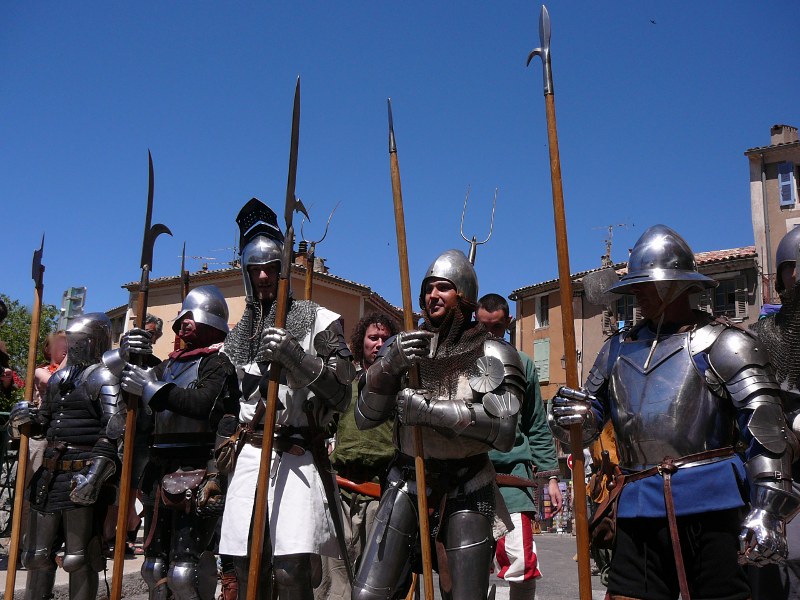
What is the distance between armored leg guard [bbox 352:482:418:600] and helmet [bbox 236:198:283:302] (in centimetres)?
163

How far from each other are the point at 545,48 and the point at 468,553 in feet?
7.64

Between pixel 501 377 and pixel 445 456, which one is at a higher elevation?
pixel 501 377

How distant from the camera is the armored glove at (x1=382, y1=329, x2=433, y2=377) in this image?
392cm

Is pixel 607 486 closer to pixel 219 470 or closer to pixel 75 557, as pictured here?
pixel 219 470

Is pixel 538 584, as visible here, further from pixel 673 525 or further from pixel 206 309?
pixel 673 525

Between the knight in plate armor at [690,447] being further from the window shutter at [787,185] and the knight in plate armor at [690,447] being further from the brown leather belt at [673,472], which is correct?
the window shutter at [787,185]

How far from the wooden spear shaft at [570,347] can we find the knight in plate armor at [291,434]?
132cm

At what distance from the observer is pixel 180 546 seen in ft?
16.3

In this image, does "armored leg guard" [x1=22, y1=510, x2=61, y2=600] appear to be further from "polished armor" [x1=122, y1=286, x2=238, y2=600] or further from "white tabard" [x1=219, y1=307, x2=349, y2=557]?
"white tabard" [x1=219, y1=307, x2=349, y2=557]

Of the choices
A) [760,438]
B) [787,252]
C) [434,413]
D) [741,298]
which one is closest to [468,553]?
[434,413]

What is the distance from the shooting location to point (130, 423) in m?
4.86

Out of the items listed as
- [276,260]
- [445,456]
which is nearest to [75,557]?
[276,260]

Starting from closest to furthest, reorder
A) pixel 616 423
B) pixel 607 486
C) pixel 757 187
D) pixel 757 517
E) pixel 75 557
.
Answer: pixel 757 517 → pixel 616 423 → pixel 607 486 → pixel 75 557 → pixel 757 187

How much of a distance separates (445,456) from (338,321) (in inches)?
43.8
